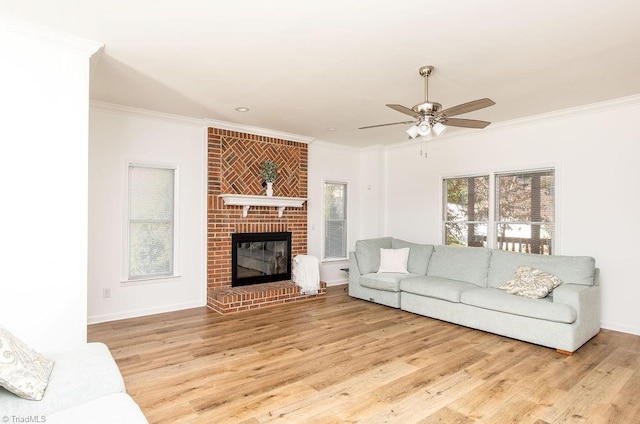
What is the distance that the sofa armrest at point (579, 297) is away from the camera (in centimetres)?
362

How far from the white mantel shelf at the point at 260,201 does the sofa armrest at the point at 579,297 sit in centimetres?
377

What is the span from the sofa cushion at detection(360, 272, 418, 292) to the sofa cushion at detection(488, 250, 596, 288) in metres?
1.16

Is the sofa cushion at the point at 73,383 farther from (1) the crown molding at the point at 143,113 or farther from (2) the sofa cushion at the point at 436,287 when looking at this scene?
(2) the sofa cushion at the point at 436,287

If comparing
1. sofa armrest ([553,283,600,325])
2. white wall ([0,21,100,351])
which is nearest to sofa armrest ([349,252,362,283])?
sofa armrest ([553,283,600,325])

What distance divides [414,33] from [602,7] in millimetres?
1177

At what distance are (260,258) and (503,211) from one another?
12.3ft

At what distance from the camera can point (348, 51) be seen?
3.00 meters

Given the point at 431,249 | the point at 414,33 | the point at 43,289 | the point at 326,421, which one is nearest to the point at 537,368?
the point at 326,421

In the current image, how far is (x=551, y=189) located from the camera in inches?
189

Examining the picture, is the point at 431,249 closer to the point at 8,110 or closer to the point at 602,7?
the point at 602,7

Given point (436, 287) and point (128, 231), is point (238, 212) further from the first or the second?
point (436, 287)

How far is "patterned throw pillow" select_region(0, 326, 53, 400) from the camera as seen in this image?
156cm

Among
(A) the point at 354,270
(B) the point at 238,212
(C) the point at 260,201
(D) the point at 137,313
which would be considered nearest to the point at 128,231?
(D) the point at 137,313

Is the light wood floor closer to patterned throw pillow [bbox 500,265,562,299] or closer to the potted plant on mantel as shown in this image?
patterned throw pillow [bbox 500,265,562,299]
